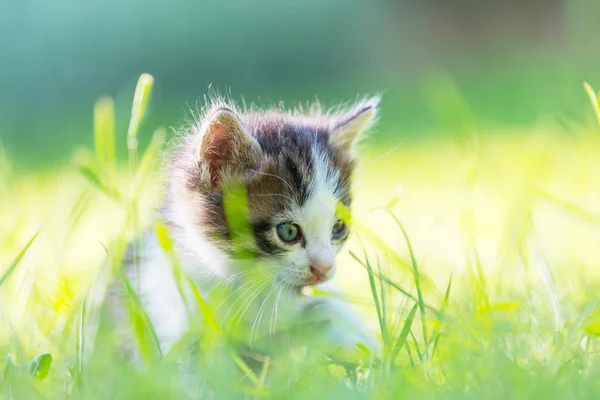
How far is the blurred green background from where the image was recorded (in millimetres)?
7438

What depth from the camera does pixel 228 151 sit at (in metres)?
1.96

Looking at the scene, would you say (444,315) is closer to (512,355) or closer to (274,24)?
(512,355)

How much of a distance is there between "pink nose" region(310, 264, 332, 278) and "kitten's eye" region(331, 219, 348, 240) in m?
0.15

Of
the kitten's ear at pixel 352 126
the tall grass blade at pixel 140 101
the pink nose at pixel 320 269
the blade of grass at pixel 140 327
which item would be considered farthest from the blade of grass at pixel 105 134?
the kitten's ear at pixel 352 126

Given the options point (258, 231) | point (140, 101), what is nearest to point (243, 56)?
point (258, 231)

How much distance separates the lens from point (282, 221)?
1.89m

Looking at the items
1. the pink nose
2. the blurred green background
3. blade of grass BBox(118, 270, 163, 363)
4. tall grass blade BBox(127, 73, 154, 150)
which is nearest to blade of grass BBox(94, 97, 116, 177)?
tall grass blade BBox(127, 73, 154, 150)

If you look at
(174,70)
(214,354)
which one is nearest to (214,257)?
(214,354)

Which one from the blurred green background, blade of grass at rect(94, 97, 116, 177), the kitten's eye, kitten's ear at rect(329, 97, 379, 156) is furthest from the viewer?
the blurred green background

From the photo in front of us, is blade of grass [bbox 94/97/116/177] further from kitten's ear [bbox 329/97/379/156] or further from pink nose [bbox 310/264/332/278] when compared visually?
kitten's ear [bbox 329/97/379/156]

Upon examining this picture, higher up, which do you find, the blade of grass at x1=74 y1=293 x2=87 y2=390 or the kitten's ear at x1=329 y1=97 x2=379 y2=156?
the kitten's ear at x1=329 y1=97 x2=379 y2=156

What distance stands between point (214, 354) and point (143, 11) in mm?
7029

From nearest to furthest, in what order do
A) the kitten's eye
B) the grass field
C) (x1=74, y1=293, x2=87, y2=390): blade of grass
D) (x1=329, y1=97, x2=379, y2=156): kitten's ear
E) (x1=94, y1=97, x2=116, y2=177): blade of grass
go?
the grass field → (x1=74, y1=293, x2=87, y2=390): blade of grass → (x1=94, y1=97, x2=116, y2=177): blade of grass → the kitten's eye → (x1=329, y1=97, x2=379, y2=156): kitten's ear

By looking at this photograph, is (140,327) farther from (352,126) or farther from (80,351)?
(352,126)
